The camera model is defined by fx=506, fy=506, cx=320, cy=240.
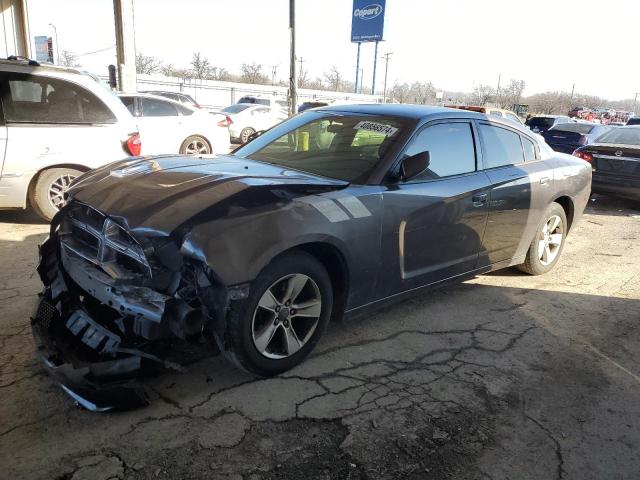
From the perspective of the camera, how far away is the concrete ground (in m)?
2.39

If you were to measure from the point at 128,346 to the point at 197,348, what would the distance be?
582 millimetres

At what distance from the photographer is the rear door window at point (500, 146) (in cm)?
439

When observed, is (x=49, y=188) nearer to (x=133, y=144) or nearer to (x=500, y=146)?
(x=133, y=144)

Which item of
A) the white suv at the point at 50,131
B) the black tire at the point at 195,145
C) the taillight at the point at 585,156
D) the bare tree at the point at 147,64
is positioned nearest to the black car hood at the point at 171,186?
the white suv at the point at 50,131

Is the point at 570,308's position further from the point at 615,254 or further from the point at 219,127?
the point at 219,127

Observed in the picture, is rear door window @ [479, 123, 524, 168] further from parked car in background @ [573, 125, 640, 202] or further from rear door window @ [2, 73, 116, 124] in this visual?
parked car in background @ [573, 125, 640, 202]

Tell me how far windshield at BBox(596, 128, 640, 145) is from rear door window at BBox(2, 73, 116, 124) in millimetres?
8747

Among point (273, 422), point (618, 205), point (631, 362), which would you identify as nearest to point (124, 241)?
point (273, 422)

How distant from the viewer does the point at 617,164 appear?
8.95m

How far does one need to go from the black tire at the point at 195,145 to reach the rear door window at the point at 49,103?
402cm

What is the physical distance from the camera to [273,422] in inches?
106

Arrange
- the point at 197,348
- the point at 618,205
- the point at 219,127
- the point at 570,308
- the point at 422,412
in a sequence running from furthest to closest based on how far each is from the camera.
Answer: the point at 219,127 < the point at 618,205 < the point at 570,308 < the point at 197,348 < the point at 422,412

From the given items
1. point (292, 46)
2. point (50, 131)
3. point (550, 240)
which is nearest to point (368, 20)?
point (292, 46)

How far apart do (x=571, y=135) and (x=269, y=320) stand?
596 inches
